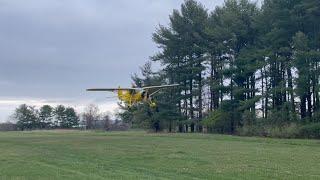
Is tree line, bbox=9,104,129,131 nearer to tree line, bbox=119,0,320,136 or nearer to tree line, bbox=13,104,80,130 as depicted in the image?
tree line, bbox=13,104,80,130

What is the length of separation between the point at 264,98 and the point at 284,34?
8448 mm

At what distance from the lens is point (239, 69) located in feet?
205

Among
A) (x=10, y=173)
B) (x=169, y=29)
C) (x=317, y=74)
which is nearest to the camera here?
(x=10, y=173)

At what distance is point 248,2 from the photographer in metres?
64.3

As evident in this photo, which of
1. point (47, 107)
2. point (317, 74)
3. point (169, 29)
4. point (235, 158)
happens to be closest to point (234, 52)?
point (169, 29)

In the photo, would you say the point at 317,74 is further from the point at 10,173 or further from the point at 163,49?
the point at 10,173

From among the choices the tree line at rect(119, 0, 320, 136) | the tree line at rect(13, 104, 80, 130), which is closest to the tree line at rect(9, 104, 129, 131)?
the tree line at rect(13, 104, 80, 130)

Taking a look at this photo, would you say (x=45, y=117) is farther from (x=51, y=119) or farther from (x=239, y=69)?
(x=239, y=69)

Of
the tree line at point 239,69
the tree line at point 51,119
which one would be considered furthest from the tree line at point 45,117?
the tree line at point 239,69

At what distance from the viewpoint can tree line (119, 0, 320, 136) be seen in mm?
52281

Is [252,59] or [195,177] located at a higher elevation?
[252,59]

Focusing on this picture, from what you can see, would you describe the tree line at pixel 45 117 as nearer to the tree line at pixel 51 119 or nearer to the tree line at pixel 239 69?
the tree line at pixel 51 119

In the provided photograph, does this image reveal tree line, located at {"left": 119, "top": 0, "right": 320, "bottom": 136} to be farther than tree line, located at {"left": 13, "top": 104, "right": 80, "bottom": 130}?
No

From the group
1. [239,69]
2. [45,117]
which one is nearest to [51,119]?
[45,117]
